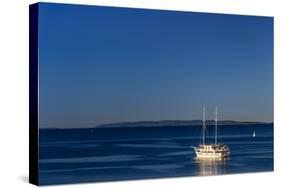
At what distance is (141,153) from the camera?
46.3 ft

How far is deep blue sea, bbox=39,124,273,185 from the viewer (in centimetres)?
1338

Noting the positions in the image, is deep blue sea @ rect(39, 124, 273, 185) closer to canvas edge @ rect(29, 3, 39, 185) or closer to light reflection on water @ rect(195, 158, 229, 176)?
light reflection on water @ rect(195, 158, 229, 176)

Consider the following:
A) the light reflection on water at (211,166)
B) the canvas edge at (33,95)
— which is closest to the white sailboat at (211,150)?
the light reflection on water at (211,166)

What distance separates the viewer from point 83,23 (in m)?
13.6

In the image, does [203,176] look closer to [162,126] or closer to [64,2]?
[162,126]

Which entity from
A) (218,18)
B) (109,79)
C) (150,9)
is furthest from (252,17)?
(109,79)

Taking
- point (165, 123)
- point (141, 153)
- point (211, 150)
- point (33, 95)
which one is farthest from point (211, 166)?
point (33, 95)

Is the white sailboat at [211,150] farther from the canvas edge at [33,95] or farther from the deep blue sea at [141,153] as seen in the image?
the canvas edge at [33,95]

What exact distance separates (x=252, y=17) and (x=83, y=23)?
3.32m

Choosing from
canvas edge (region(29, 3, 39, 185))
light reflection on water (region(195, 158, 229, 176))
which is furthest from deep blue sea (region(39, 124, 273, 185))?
canvas edge (region(29, 3, 39, 185))

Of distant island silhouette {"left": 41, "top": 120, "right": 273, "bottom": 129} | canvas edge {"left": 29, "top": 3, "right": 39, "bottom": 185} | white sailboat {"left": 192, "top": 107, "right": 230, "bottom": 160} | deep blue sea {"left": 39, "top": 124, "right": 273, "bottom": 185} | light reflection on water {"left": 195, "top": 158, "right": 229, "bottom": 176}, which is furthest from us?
white sailboat {"left": 192, "top": 107, "right": 230, "bottom": 160}

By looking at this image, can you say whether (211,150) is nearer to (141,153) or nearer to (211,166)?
(211,166)

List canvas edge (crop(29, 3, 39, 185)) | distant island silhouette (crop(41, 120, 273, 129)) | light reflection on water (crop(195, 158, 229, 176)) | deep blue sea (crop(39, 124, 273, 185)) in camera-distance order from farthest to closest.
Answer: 1. light reflection on water (crop(195, 158, 229, 176))
2. distant island silhouette (crop(41, 120, 273, 129))
3. deep blue sea (crop(39, 124, 273, 185))
4. canvas edge (crop(29, 3, 39, 185))

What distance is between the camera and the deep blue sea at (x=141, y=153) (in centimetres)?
1338
